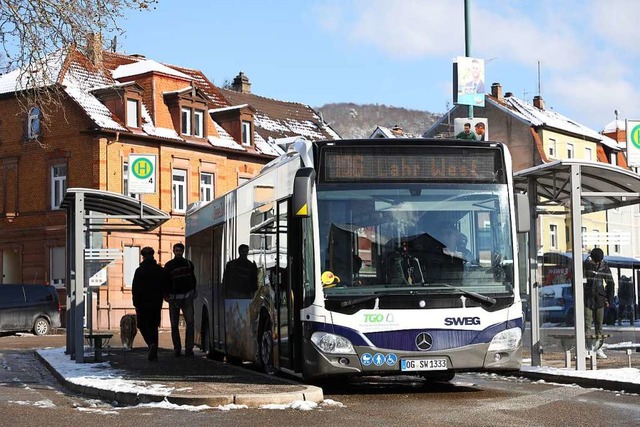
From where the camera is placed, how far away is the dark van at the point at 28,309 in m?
42.7

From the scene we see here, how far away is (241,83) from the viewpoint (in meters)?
73.9

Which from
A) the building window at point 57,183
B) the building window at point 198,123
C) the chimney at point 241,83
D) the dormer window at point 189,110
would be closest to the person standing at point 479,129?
the building window at point 57,183

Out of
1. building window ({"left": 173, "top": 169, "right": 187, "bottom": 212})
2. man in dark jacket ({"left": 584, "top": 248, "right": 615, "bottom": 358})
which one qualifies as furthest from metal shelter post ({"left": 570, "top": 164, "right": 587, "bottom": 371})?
building window ({"left": 173, "top": 169, "right": 187, "bottom": 212})

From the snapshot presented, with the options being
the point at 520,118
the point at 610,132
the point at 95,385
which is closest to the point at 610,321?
the point at 95,385

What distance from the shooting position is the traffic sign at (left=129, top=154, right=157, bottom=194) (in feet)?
114

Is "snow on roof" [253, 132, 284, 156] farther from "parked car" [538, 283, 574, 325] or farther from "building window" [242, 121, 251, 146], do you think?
"parked car" [538, 283, 574, 325]

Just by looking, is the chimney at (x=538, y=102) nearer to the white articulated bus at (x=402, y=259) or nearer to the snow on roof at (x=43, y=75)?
the snow on roof at (x=43, y=75)

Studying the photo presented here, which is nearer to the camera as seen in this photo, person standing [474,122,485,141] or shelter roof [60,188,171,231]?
shelter roof [60,188,171,231]

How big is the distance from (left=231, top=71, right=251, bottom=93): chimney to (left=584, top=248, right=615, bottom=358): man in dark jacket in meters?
55.3

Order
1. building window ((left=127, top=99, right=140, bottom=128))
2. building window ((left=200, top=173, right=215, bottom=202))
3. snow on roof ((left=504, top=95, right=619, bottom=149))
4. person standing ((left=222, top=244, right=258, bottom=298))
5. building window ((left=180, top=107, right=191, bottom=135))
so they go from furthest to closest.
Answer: snow on roof ((left=504, top=95, right=619, bottom=149)), building window ((left=200, top=173, right=215, bottom=202)), building window ((left=180, top=107, right=191, bottom=135)), building window ((left=127, top=99, right=140, bottom=128)), person standing ((left=222, top=244, right=258, bottom=298))

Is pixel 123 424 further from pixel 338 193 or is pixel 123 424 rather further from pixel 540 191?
pixel 540 191

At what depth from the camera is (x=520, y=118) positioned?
234 ft

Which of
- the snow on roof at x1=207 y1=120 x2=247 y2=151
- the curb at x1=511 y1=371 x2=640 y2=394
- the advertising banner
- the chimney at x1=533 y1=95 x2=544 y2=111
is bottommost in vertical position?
the curb at x1=511 y1=371 x2=640 y2=394

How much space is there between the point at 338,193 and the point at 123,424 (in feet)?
13.7
